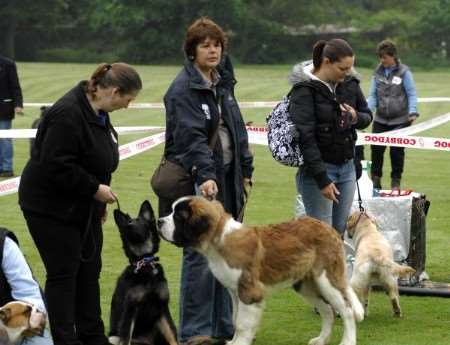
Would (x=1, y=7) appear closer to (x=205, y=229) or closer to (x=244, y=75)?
(x=244, y=75)

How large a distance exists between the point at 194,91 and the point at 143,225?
2.72ft

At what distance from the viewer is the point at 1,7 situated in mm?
61156

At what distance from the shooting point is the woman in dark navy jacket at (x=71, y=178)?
18.5ft

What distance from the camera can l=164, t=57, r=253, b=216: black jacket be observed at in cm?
617

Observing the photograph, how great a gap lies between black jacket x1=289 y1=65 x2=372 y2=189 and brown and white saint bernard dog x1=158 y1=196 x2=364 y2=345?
14.6 inches

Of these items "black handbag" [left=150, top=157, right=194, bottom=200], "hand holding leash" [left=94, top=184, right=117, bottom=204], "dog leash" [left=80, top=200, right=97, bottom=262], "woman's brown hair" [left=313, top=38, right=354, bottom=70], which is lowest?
"dog leash" [left=80, top=200, right=97, bottom=262]

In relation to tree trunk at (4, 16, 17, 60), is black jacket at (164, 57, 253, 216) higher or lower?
higher

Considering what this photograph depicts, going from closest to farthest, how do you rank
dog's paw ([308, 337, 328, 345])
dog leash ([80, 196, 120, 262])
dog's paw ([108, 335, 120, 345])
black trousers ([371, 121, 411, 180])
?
dog leash ([80, 196, 120, 262]) < dog's paw ([108, 335, 120, 345]) < dog's paw ([308, 337, 328, 345]) < black trousers ([371, 121, 411, 180])

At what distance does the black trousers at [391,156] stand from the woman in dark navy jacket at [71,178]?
27.0 ft

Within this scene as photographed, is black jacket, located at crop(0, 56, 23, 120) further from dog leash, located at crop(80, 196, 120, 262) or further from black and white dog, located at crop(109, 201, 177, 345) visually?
dog leash, located at crop(80, 196, 120, 262)

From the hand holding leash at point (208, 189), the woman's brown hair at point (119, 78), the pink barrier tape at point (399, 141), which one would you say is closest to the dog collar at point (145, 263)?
the hand holding leash at point (208, 189)

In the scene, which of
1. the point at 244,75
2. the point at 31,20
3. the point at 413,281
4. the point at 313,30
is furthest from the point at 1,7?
the point at 413,281

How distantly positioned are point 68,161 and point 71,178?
0.09 meters

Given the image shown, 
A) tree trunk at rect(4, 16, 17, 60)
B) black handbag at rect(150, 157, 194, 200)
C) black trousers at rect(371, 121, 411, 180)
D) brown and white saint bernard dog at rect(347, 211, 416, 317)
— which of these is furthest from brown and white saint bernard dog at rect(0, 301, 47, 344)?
tree trunk at rect(4, 16, 17, 60)
